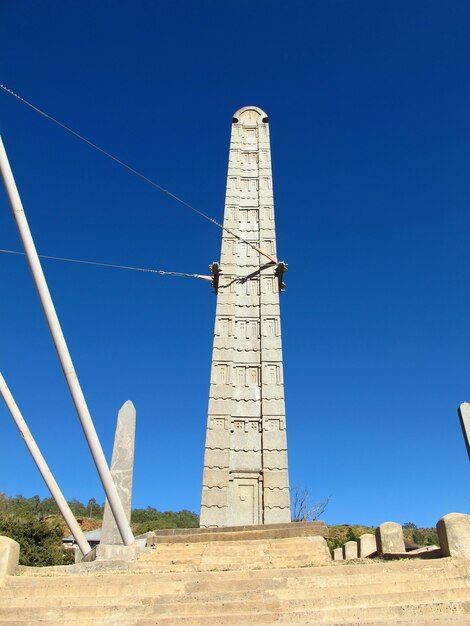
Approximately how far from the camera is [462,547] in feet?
19.8

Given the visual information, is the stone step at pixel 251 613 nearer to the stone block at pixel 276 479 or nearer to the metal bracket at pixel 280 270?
the stone block at pixel 276 479

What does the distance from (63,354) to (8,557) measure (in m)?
2.47

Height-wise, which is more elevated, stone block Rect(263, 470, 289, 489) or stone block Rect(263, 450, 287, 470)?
stone block Rect(263, 450, 287, 470)

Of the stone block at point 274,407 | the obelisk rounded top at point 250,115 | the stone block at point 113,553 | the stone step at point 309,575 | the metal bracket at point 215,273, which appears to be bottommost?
the stone step at point 309,575

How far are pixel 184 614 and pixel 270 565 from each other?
6.35ft

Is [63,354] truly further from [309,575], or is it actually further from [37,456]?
[309,575]

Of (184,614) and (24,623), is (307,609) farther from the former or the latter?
(24,623)

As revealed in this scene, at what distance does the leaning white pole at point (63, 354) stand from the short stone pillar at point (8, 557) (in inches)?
47.7

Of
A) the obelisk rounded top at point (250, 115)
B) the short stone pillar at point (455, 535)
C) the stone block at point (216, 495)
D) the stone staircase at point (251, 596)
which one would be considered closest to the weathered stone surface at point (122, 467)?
the stone block at point (216, 495)

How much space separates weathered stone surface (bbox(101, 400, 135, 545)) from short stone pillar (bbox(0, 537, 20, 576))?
283 centimetres

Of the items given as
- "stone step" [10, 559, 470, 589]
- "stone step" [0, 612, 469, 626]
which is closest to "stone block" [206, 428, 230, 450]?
"stone step" [10, 559, 470, 589]

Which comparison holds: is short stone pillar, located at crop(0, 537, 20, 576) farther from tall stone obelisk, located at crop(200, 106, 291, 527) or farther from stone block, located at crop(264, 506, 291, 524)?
stone block, located at crop(264, 506, 291, 524)

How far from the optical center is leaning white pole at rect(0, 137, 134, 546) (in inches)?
257

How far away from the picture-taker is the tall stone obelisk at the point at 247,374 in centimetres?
1147
